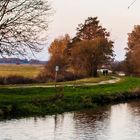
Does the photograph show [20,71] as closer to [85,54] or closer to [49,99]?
[85,54]

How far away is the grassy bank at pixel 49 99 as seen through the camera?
3616 cm

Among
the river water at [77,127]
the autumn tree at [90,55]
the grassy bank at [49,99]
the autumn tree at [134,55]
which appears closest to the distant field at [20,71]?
the autumn tree at [90,55]

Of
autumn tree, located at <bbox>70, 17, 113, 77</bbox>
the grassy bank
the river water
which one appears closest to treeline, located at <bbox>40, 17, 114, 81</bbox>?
autumn tree, located at <bbox>70, 17, 113, 77</bbox>

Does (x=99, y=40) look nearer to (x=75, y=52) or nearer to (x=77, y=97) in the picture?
(x=75, y=52)

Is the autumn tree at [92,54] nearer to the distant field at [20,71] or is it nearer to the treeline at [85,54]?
the treeline at [85,54]

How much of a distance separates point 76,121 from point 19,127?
15.5 ft

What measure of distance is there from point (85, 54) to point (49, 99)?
44.9m

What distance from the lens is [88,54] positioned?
85.1 meters

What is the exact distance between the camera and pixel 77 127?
30.7 m

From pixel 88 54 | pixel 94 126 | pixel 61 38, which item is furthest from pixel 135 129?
pixel 61 38

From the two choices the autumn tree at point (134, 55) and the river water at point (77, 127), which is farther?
the autumn tree at point (134, 55)

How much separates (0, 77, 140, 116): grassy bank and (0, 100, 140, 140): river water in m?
1.68

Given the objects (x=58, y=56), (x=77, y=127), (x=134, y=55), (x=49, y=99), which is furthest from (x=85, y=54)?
(x=77, y=127)

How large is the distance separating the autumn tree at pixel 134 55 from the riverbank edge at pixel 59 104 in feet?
126
